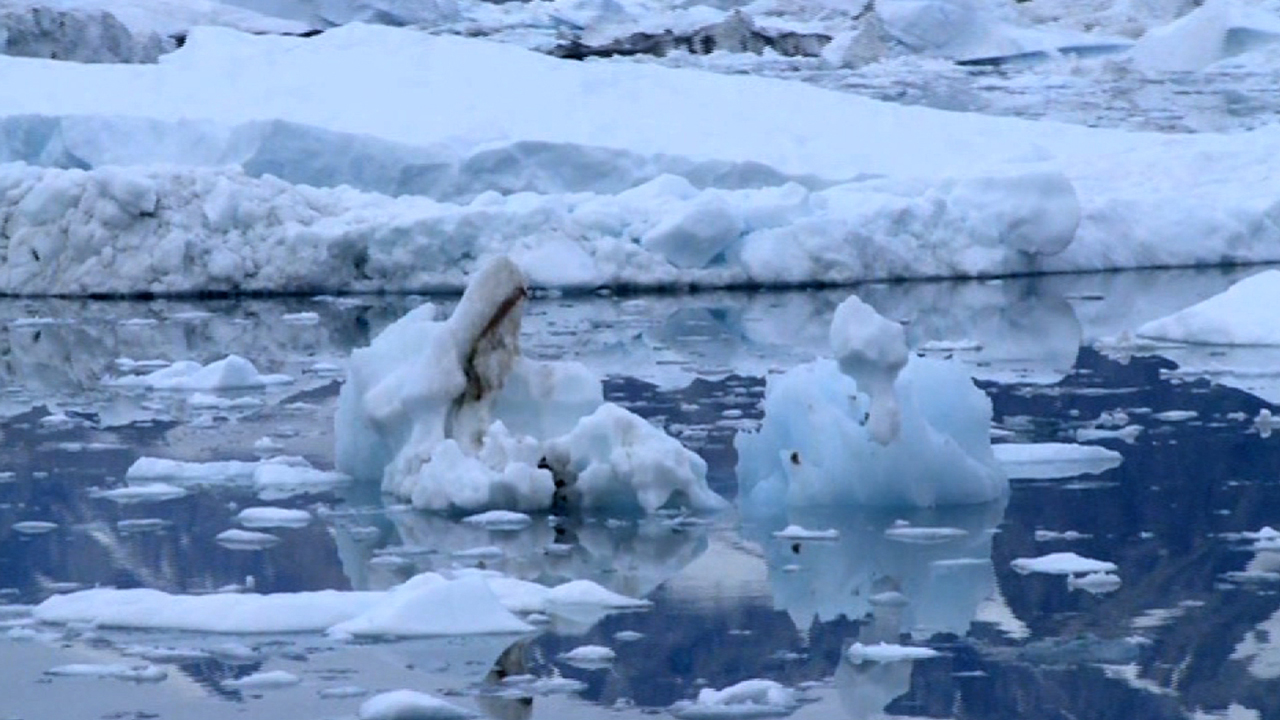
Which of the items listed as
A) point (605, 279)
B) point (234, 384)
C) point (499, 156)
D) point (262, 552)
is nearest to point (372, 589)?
point (262, 552)

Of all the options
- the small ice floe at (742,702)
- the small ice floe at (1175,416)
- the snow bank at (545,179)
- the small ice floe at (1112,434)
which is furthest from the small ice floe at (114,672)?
the snow bank at (545,179)

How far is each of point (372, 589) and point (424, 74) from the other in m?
9.14

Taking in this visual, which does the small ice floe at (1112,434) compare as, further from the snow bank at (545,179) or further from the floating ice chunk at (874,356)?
the snow bank at (545,179)

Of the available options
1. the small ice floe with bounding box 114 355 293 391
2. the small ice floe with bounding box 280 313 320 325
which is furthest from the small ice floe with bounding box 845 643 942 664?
the small ice floe with bounding box 280 313 320 325

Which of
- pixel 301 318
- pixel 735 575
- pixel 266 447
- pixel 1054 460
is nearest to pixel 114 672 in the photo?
pixel 735 575

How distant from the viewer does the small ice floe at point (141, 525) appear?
5348mm

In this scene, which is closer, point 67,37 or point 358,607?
point 358,607

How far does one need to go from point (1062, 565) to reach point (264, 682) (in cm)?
168

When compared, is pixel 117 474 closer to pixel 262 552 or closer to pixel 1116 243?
pixel 262 552

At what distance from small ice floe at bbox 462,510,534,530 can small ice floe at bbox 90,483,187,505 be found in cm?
81

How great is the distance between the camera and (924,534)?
518 centimetres

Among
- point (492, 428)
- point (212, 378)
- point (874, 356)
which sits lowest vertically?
point (212, 378)

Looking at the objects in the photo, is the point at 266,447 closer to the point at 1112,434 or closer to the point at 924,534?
the point at 924,534

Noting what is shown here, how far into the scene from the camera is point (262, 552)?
5059 mm
